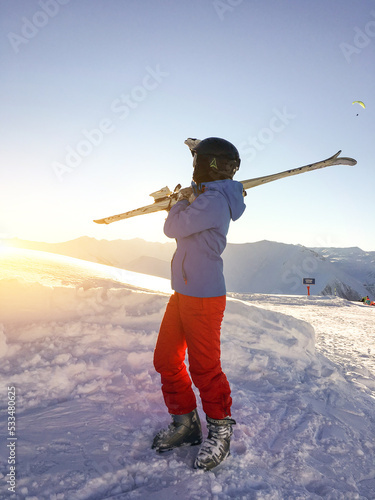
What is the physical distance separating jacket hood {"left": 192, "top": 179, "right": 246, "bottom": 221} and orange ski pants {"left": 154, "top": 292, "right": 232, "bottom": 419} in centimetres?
53

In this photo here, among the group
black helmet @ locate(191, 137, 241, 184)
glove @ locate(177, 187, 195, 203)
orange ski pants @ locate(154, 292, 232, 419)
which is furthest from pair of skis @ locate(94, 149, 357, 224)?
orange ski pants @ locate(154, 292, 232, 419)

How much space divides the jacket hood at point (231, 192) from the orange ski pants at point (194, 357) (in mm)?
526

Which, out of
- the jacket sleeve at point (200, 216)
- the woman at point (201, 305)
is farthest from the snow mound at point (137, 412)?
the jacket sleeve at point (200, 216)

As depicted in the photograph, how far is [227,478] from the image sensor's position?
4.65 ft

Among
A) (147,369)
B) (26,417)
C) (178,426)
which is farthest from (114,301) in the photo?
(178,426)

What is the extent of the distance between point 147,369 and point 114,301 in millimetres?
1157

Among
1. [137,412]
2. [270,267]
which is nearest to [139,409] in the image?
[137,412]

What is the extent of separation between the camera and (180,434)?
1.65m

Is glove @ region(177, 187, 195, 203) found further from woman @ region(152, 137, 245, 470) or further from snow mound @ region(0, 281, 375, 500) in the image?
snow mound @ region(0, 281, 375, 500)

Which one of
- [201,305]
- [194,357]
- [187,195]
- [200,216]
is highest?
[187,195]

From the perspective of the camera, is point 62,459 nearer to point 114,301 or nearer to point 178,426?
point 178,426

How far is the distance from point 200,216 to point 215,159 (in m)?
0.42

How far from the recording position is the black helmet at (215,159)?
1.81 m

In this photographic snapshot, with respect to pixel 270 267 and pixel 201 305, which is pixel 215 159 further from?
pixel 270 267
